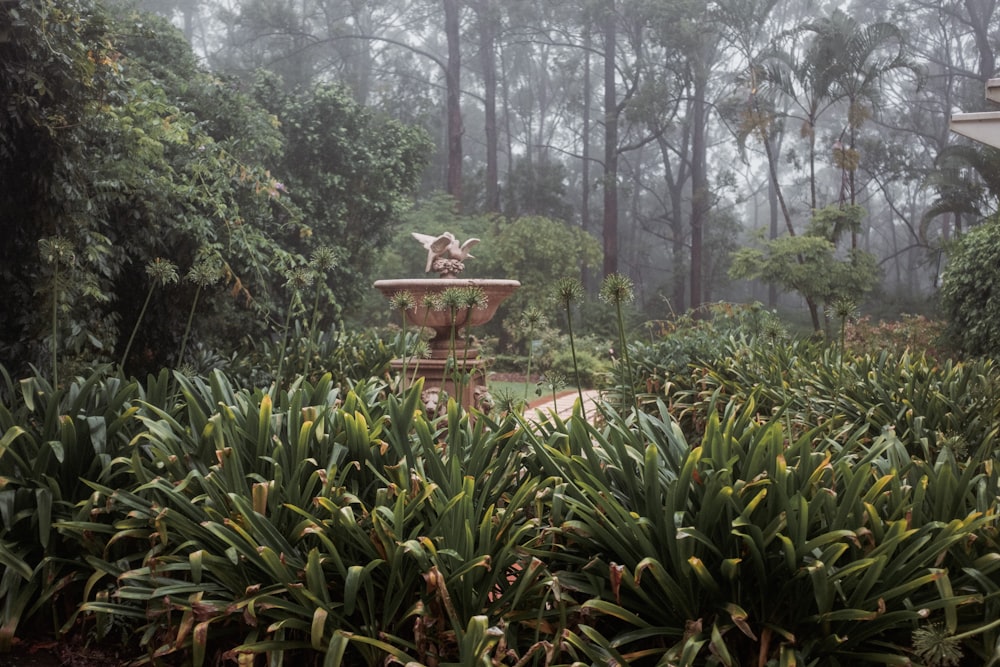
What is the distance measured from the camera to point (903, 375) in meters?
4.37

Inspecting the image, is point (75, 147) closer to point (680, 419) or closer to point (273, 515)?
point (273, 515)

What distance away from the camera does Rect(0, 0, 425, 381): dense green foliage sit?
399cm

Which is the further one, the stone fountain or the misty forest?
the stone fountain

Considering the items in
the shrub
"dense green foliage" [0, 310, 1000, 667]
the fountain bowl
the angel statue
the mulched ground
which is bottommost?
the mulched ground

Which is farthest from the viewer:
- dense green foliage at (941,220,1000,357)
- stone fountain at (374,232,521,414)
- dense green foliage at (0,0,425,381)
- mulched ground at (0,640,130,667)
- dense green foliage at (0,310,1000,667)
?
dense green foliage at (941,220,1000,357)

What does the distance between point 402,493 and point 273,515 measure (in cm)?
42

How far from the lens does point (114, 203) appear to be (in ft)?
16.5

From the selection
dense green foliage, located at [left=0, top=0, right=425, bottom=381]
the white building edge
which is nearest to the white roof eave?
the white building edge

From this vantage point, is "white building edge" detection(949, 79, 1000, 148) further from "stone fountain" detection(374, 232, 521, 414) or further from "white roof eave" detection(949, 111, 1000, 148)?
"stone fountain" detection(374, 232, 521, 414)

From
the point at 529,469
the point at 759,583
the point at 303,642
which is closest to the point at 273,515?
the point at 303,642

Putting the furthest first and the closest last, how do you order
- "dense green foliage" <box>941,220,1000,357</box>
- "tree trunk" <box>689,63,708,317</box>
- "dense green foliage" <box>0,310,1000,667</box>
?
"tree trunk" <box>689,63,708,317</box> → "dense green foliage" <box>941,220,1000,357</box> → "dense green foliage" <box>0,310,1000,667</box>

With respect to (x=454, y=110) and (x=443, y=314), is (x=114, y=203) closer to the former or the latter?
(x=443, y=314)

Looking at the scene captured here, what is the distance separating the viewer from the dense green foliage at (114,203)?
399 centimetres

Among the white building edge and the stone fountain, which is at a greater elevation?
the white building edge
